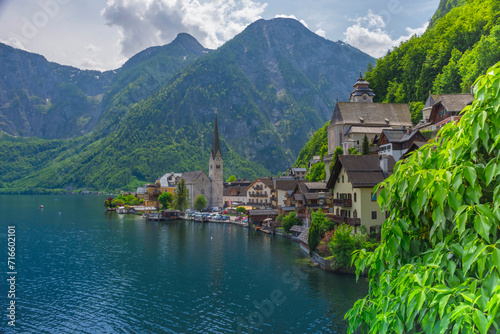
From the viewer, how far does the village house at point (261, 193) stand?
399ft

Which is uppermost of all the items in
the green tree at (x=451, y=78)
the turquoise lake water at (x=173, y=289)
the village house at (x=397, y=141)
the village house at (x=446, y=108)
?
the green tree at (x=451, y=78)

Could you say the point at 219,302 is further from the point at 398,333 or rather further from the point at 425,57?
the point at 425,57

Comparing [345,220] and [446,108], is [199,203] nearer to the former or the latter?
[345,220]

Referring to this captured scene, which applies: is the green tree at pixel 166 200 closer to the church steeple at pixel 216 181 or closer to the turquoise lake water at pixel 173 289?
the church steeple at pixel 216 181

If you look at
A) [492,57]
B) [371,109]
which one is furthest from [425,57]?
[492,57]

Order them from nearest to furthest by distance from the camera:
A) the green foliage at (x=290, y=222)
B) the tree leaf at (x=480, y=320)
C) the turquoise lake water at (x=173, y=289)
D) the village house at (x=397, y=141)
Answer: the tree leaf at (x=480, y=320) → the turquoise lake water at (x=173, y=289) → the village house at (x=397, y=141) → the green foliage at (x=290, y=222)

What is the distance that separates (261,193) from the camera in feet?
406

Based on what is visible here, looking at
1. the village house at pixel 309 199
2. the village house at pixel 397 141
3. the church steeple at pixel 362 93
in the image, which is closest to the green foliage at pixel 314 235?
the village house at pixel 309 199

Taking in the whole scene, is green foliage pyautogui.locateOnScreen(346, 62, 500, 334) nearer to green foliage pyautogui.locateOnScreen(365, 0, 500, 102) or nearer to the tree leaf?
the tree leaf

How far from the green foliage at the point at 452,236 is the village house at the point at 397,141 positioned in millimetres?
54000

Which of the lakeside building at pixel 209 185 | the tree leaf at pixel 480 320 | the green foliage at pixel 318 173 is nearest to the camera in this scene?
the tree leaf at pixel 480 320

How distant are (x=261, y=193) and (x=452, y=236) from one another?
11854 cm

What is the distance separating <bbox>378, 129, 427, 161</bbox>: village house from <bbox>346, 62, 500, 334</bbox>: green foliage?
177 ft

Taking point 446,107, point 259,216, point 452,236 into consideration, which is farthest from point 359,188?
point 259,216
